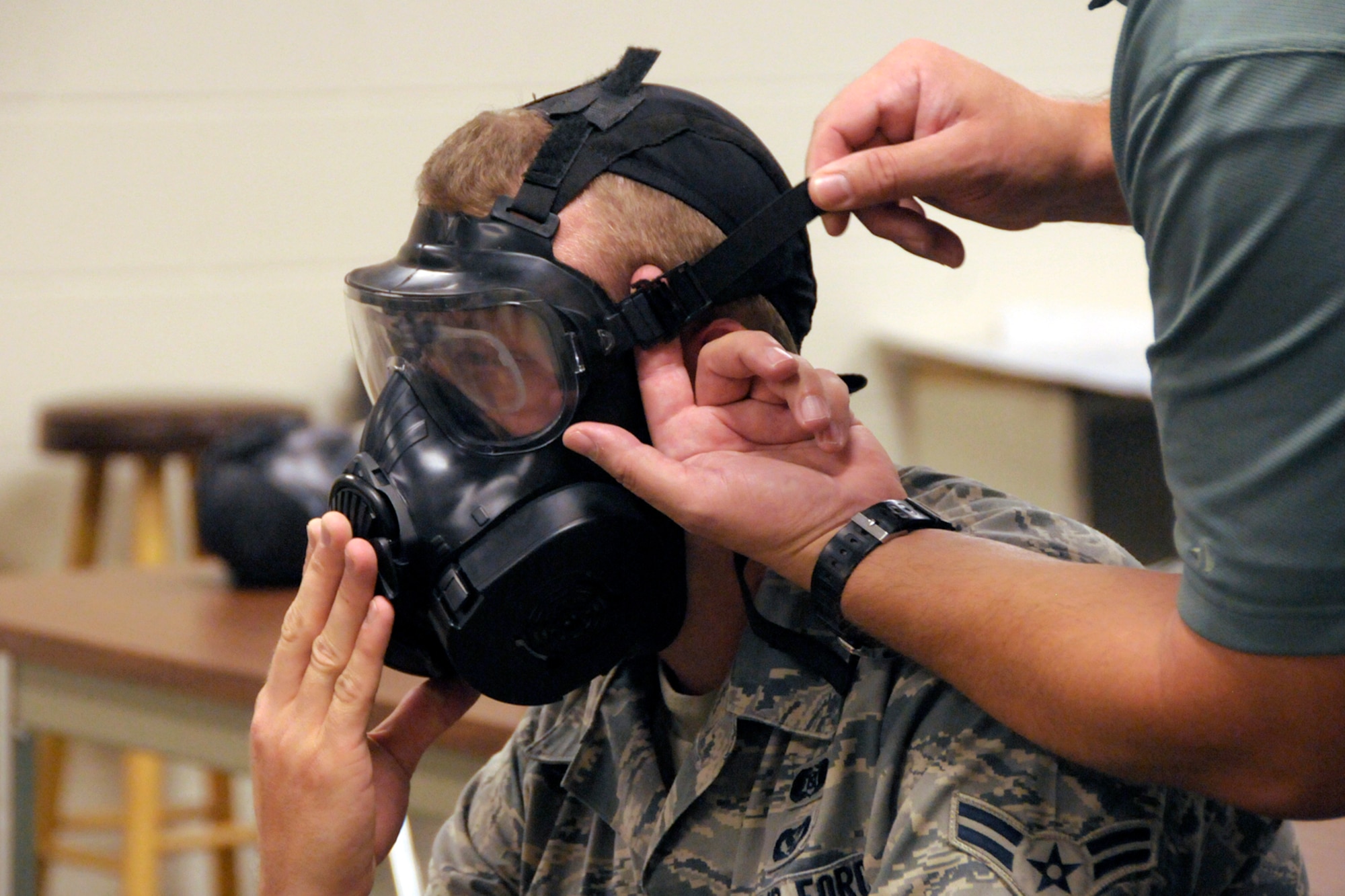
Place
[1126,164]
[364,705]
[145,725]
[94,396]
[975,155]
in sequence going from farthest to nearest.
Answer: [94,396] < [145,725] < [364,705] < [975,155] < [1126,164]

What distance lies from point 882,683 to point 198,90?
283 centimetres

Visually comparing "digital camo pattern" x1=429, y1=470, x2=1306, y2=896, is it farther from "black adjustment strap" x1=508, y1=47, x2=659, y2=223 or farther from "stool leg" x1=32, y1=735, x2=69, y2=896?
"stool leg" x1=32, y1=735, x2=69, y2=896

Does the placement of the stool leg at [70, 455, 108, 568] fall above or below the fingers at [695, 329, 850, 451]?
below

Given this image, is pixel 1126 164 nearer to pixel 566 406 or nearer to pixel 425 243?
pixel 566 406

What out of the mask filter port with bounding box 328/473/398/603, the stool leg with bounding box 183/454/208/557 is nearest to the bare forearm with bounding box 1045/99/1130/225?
the mask filter port with bounding box 328/473/398/603

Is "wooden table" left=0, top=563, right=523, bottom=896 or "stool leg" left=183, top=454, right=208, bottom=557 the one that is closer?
"wooden table" left=0, top=563, right=523, bottom=896

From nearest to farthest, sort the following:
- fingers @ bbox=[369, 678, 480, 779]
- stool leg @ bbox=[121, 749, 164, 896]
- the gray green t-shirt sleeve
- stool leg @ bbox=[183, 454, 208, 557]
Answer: the gray green t-shirt sleeve
fingers @ bbox=[369, 678, 480, 779]
stool leg @ bbox=[121, 749, 164, 896]
stool leg @ bbox=[183, 454, 208, 557]

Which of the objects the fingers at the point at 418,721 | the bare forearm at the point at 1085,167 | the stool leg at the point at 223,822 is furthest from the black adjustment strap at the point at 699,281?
the stool leg at the point at 223,822

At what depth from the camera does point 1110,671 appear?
85cm

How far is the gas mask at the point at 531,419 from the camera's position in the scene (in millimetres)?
1156

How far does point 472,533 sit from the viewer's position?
1158 millimetres

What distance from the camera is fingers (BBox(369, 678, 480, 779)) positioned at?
Answer: 1329mm

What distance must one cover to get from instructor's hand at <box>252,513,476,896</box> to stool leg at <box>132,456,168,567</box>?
2.02 meters

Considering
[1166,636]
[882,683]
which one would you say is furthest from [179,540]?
[1166,636]
